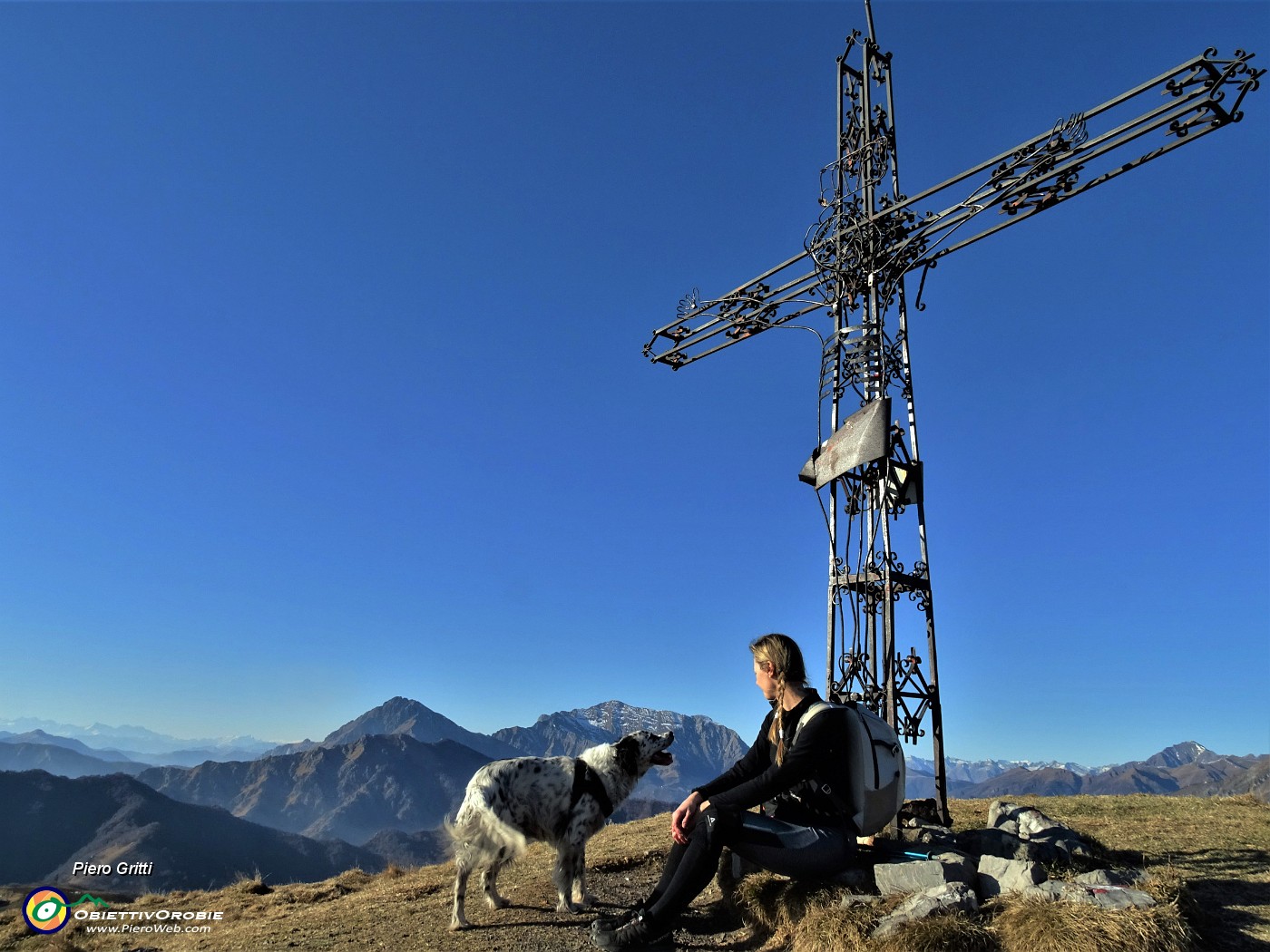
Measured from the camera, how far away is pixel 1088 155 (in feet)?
34.2

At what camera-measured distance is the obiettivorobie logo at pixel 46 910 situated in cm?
983

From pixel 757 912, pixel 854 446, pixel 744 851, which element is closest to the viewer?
pixel 744 851

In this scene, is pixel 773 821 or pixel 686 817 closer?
pixel 686 817

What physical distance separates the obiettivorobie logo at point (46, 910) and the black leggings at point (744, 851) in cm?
864

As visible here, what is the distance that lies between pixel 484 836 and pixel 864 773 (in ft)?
15.4

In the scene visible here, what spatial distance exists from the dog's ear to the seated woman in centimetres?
319

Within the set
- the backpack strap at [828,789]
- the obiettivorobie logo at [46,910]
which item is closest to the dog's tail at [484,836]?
the backpack strap at [828,789]

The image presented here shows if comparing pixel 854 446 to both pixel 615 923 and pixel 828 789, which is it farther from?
pixel 615 923

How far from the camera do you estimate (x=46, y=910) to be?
33.2 ft

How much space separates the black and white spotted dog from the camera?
8.72 metres

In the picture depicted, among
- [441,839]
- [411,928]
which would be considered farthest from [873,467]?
[411,928]

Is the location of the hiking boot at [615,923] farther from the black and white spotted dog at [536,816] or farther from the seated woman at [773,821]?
the black and white spotted dog at [536,816]

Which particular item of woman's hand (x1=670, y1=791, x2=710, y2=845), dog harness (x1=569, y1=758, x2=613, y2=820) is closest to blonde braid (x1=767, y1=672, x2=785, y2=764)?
woman's hand (x1=670, y1=791, x2=710, y2=845)

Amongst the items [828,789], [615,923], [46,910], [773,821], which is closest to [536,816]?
[615,923]
